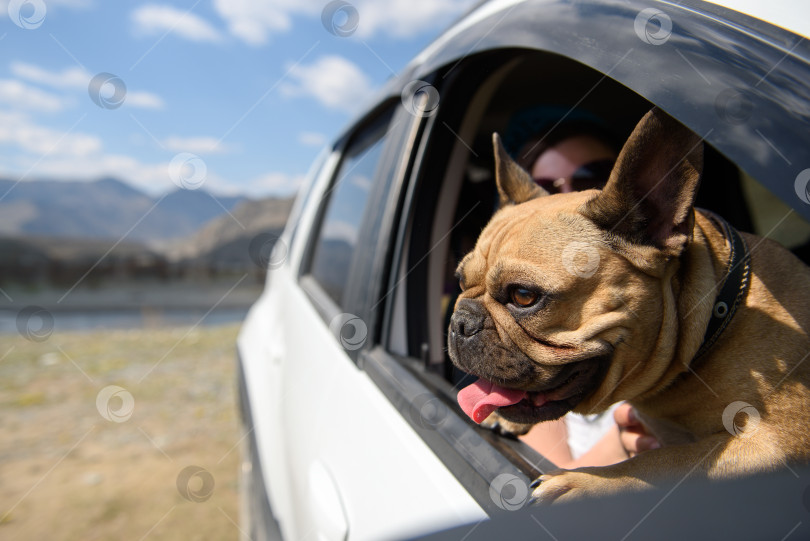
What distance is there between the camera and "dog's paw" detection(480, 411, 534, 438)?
5.03ft

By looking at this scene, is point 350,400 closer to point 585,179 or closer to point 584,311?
point 584,311

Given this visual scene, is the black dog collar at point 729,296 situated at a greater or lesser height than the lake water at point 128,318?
greater

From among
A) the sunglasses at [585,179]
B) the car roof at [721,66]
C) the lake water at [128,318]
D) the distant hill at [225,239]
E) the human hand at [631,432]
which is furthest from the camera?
the distant hill at [225,239]

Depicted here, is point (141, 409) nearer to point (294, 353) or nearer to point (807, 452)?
point (294, 353)

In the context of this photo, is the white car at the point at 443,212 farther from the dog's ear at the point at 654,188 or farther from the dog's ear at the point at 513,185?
the dog's ear at the point at 513,185

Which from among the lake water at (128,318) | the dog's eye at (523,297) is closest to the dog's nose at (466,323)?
the dog's eye at (523,297)

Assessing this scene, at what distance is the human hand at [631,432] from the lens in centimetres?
164

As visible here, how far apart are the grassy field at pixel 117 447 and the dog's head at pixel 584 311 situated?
329 centimetres

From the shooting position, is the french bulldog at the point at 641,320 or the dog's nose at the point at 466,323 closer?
the french bulldog at the point at 641,320

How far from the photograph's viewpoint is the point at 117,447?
5133 millimetres

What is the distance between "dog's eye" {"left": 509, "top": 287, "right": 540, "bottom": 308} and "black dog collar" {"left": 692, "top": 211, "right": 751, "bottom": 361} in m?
0.42

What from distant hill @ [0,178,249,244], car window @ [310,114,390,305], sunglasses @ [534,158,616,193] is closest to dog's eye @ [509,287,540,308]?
sunglasses @ [534,158,616,193]

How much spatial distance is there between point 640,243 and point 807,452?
56 cm

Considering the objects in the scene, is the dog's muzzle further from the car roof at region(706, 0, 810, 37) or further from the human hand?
the car roof at region(706, 0, 810, 37)
